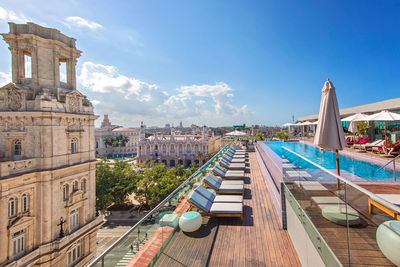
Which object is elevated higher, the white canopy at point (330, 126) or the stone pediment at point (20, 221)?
the white canopy at point (330, 126)

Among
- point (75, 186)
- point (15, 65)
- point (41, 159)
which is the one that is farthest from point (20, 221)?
point (15, 65)

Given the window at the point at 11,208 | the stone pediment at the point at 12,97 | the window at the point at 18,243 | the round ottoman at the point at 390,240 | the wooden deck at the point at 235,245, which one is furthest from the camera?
the stone pediment at the point at 12,97

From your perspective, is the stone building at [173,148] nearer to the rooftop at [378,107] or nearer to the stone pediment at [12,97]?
the rooftop at [378,107]

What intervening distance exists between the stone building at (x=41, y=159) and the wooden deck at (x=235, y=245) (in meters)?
11.1

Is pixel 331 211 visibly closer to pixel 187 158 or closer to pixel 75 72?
pixel 75 72

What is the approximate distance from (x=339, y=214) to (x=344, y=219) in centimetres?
9

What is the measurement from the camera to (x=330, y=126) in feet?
12.0

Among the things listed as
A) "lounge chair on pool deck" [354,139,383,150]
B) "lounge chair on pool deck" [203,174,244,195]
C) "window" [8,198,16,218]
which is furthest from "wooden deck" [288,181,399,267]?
"window" [8,198,16,218]

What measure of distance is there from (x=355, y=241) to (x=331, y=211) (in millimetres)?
418

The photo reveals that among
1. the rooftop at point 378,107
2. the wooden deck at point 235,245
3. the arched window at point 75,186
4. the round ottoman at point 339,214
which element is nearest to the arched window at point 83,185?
the arched window at point 75,186

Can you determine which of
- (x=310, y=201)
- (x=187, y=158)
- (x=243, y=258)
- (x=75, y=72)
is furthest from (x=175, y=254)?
(x=187, y=158)

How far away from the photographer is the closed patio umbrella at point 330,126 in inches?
140

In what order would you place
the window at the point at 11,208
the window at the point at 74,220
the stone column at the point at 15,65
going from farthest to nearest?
the window at the point at 74,220 → the stone column at the point at 15,65 → the window at the point at 11,208

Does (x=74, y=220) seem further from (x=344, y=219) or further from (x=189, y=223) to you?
(x=344, y=219)
